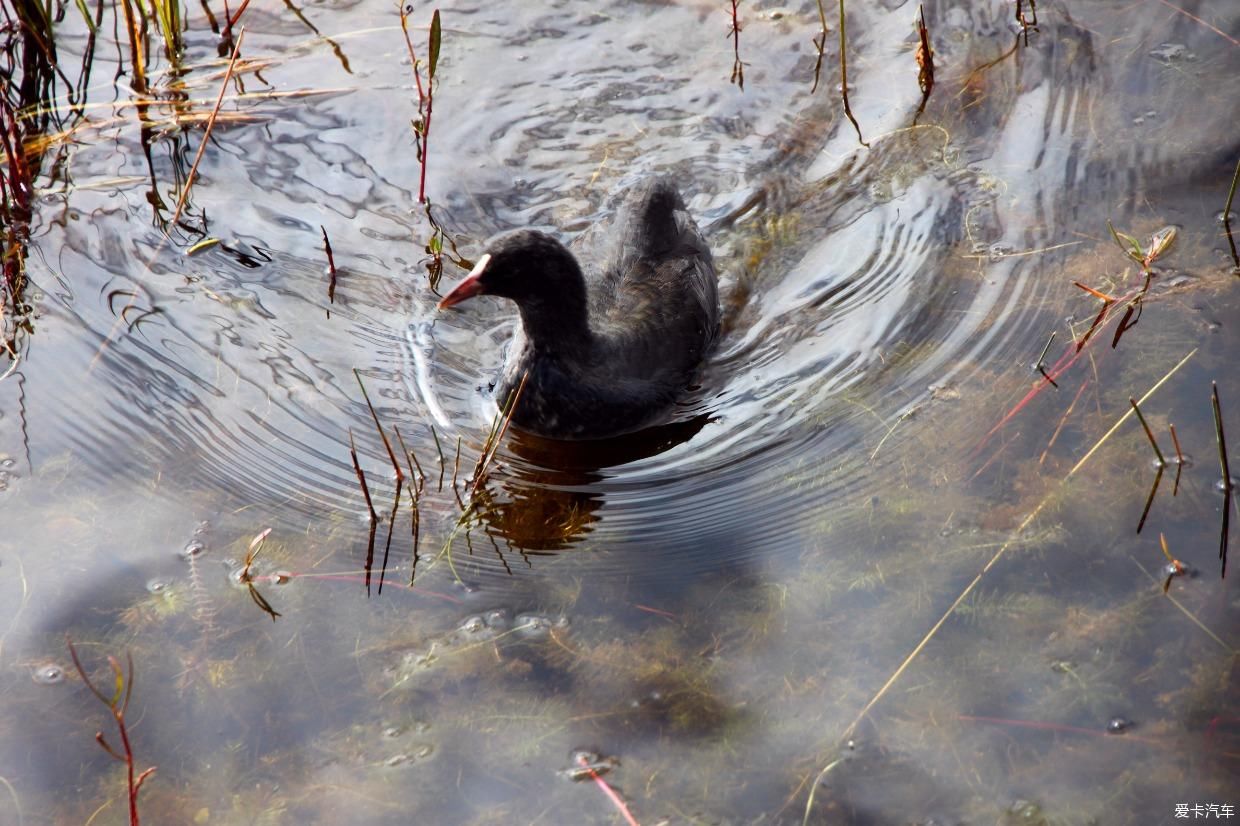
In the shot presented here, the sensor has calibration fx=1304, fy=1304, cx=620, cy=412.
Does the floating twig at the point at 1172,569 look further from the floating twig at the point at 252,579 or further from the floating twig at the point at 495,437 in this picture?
the floating twig at the point at 252,579

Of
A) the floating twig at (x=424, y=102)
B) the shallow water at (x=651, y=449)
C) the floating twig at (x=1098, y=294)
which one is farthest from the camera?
the floating twig at (x=424, y=102)

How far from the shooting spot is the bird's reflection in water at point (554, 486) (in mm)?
4637

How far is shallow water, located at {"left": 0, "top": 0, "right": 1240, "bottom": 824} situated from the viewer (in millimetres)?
3846

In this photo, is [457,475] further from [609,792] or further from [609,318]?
[609,792]

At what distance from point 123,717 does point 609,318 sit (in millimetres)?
2551

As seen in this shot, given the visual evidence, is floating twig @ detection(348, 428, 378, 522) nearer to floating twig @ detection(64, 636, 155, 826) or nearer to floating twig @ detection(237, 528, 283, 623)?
floating twig @ detection(237, 528, 283, 623)

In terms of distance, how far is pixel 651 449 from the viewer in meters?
5.14

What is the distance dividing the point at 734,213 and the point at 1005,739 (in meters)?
3.32

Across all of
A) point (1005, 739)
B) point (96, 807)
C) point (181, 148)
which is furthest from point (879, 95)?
point (96, 807)

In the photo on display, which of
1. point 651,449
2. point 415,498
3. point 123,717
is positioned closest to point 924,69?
point 651,449

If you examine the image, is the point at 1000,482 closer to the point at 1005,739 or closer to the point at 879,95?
the point at 1005,739

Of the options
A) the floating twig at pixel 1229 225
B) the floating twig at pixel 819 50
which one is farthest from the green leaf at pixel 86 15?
the floating twig at pixel 1229 225

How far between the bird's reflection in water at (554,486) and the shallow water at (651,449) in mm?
23

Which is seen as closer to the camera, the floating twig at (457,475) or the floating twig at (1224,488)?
the floating twig at (1224,488)
